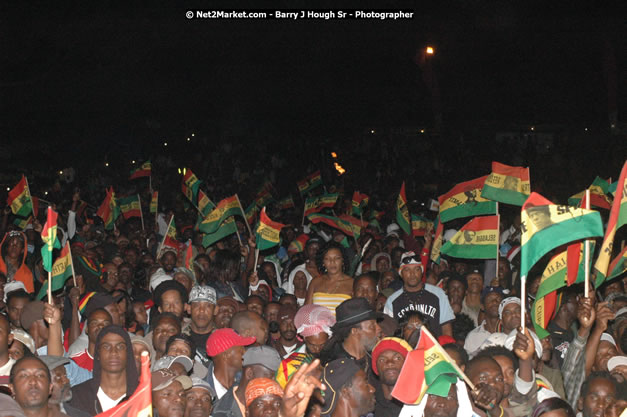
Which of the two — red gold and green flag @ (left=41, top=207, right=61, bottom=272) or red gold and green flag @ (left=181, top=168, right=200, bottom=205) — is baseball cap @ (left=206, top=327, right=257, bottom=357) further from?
red gold and green flag @ (left=181, top=168, right=200, bottom=205)

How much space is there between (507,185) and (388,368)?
4355 mm

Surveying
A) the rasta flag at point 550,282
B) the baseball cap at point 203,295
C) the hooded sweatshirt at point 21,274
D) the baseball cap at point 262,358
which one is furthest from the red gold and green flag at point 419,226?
the baseball cap at point 262,358

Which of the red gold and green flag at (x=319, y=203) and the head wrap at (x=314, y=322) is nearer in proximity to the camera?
the head wrap at (x=314, y=322)

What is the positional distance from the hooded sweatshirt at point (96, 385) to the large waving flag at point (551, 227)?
2541 millimetres

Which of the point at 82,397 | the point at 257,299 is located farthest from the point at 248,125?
the point at 82,397

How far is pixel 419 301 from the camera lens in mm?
6945

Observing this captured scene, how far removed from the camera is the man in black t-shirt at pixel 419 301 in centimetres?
688

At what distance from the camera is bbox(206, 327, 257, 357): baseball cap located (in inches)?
225

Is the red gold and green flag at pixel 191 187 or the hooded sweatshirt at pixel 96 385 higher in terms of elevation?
the red gold and green flag at pixel 191 187

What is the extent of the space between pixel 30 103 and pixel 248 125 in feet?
32.5

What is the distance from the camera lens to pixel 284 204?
1562 cm

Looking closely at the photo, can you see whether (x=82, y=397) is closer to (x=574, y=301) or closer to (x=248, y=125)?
(x=574, y=301)

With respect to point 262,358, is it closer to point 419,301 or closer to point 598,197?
point 419,301

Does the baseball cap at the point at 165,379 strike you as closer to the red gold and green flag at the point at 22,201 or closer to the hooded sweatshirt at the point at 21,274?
the hooded sweatshirt at the point at 21,274
